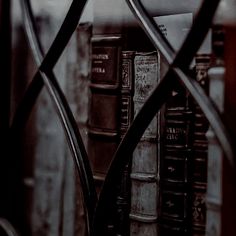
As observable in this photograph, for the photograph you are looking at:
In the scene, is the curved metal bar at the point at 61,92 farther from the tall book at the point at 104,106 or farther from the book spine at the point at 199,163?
the book spine at the point at 199,163

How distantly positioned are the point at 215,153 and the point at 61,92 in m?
0.30

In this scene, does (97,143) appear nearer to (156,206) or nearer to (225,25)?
(156,206)

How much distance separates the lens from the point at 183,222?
0.58 metres

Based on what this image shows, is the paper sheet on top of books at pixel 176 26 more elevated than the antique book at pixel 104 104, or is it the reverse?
the paper sheet on top of books at pixel 176 26

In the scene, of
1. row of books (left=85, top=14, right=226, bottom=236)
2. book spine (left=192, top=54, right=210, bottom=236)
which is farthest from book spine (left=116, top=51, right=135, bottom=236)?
book spine (left=192, top=54, right=210, bottom=236)

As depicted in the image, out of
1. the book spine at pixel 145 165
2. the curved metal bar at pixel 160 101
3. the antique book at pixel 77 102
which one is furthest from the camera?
the antique book at pixel 77 102

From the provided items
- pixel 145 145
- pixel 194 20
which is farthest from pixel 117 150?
pixel 194 20

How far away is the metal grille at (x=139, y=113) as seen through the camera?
521 mm

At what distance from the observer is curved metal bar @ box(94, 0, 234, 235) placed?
507 mm

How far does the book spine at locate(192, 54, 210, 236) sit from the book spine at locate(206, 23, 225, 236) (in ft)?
0.04

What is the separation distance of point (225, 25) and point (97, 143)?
258 millimetres

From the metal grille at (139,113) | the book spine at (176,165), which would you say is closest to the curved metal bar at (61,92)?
the metal grille at (139,113)

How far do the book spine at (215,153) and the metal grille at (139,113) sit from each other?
12 millimetres

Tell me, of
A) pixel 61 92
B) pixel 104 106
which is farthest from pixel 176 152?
pixel 61 92
